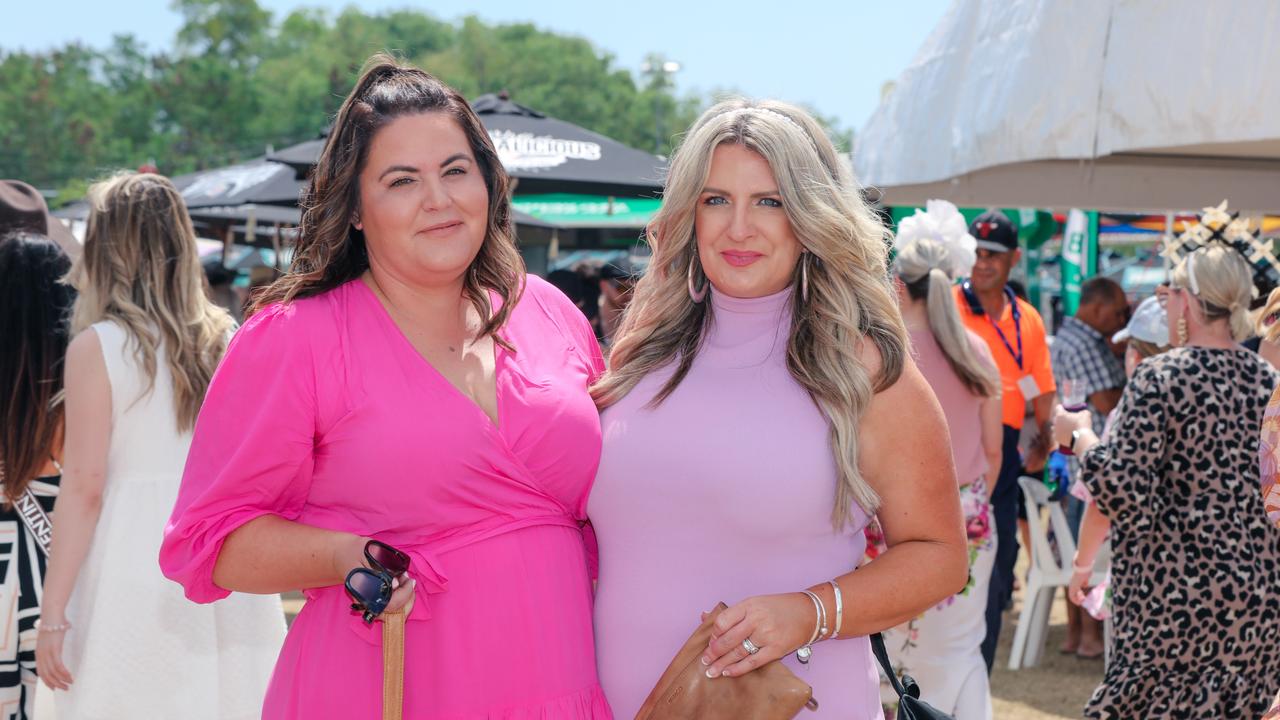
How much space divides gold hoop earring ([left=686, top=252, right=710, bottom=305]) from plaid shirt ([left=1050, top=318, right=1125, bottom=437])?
581 centimetres

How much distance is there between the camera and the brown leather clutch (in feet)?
7.35

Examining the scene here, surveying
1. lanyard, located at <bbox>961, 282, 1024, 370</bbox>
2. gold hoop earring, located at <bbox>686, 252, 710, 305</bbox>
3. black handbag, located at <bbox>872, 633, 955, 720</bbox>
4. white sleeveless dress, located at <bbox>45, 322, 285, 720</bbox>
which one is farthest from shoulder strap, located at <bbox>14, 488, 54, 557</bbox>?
lanyard, located at <bbox>961, 282, 1024, 370</bbox>

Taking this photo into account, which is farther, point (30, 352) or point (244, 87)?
point (244, 87)

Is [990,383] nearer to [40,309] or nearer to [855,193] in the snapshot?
[855,193]

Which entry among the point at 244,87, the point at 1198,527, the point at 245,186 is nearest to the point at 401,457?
the point at 1198,527

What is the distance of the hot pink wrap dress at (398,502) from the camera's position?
7.56 feet

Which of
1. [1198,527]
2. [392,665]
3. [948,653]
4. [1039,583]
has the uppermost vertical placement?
[392,665]

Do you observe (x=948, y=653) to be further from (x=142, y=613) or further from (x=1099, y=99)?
(x=142, y=613)

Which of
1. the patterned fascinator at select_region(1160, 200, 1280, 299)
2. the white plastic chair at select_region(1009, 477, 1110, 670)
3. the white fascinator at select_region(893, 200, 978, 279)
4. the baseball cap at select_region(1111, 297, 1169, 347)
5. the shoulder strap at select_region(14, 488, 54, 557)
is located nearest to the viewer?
the shoulder strap at select_region(14, 488, 54, 557)

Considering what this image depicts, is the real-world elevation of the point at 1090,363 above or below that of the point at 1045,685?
above

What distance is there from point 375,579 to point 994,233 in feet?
17.6

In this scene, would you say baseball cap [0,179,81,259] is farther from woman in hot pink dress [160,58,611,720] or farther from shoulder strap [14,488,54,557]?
woman in hot pink dress [160,58,611,720]

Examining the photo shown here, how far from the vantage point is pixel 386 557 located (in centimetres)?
218

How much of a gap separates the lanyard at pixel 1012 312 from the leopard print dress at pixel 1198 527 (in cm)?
201
